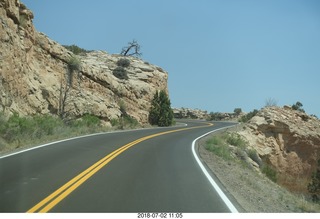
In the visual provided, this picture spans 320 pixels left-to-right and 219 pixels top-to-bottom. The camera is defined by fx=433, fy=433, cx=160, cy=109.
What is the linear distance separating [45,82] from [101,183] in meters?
23.6

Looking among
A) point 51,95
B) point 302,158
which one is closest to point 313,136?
point 302,158

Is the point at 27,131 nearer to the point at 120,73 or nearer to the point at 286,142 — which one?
the point at 286,142

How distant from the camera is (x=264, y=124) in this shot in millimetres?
37750

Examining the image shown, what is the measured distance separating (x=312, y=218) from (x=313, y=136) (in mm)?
30010

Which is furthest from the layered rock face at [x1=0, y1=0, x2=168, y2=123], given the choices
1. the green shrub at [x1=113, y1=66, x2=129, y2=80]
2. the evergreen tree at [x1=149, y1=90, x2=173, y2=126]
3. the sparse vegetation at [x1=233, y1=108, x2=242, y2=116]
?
the sparse vegetation at [x1=233, y1=108, x2=242, y2=116]

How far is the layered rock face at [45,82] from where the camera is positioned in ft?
89.4

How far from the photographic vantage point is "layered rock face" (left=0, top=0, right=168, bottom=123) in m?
27.2

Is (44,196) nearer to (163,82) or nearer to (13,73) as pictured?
(13,73)

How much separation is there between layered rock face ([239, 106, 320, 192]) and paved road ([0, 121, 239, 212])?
19580 millimetres

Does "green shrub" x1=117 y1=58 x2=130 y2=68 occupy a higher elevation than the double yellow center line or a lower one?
higher
